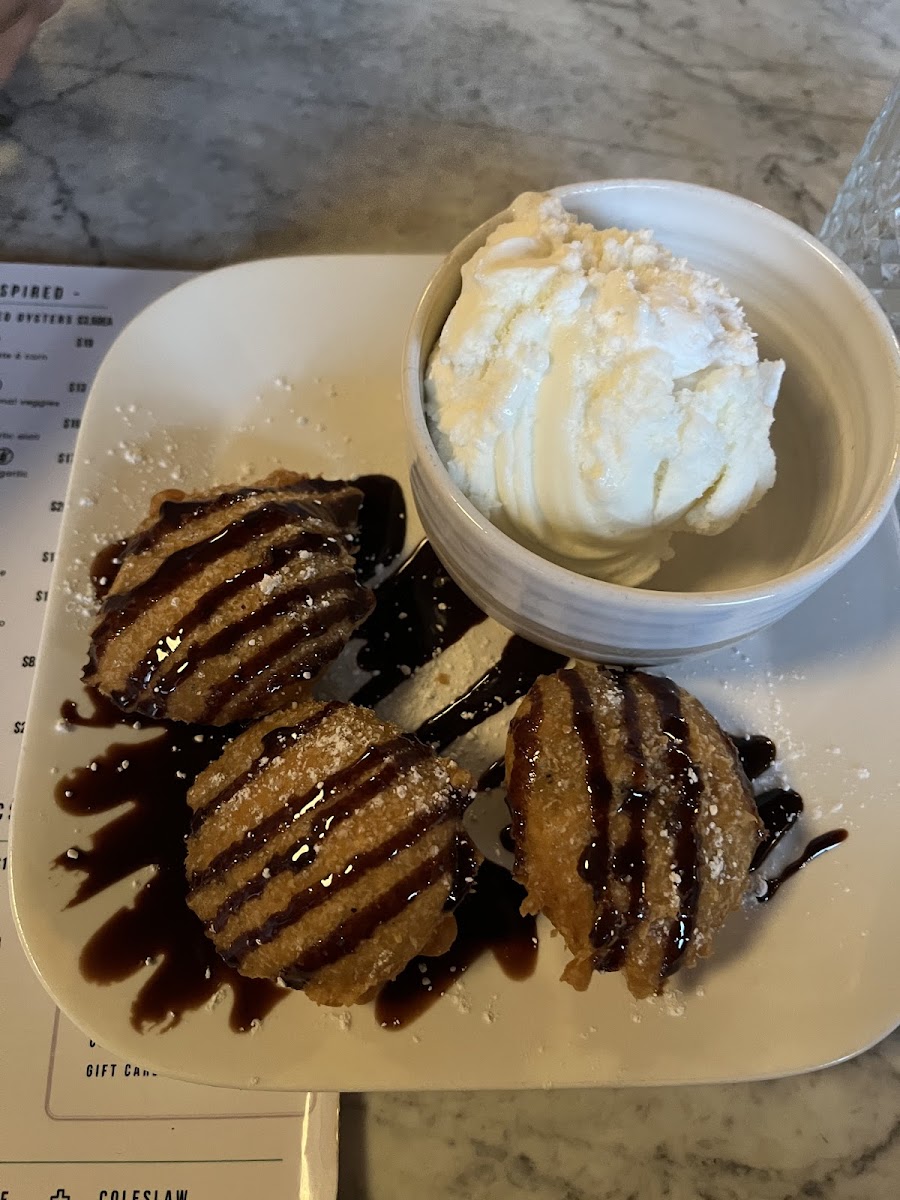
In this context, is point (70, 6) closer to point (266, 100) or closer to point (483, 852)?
point (266, 100)

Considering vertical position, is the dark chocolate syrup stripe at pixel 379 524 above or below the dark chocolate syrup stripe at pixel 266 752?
above

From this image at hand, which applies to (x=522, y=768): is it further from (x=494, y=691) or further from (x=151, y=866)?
(x=151, y=866)

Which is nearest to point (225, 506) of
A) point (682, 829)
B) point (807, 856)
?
point (682, 829)

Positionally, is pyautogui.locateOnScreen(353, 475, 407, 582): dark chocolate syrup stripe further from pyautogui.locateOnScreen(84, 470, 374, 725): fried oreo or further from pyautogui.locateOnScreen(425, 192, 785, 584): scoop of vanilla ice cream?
pyautogui.locateOnScreen(425, 192, 785, 584): scoop of vanilla ice cream

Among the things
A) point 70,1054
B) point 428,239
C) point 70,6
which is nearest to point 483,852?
point 70,1054

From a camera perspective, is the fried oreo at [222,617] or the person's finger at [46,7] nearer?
the fried oreo at [222,617]

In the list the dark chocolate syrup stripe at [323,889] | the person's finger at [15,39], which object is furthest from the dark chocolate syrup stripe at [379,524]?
the person's finger at [15,39]

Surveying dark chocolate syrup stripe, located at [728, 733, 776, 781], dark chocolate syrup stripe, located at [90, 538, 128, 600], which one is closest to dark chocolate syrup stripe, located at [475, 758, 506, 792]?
dark chocolate syrup stripe, located at [728, 733, 776, 781]

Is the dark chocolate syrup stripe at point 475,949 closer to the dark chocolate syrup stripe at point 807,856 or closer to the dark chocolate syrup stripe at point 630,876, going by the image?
the dark chocolate syrup stripe at point 630,876
